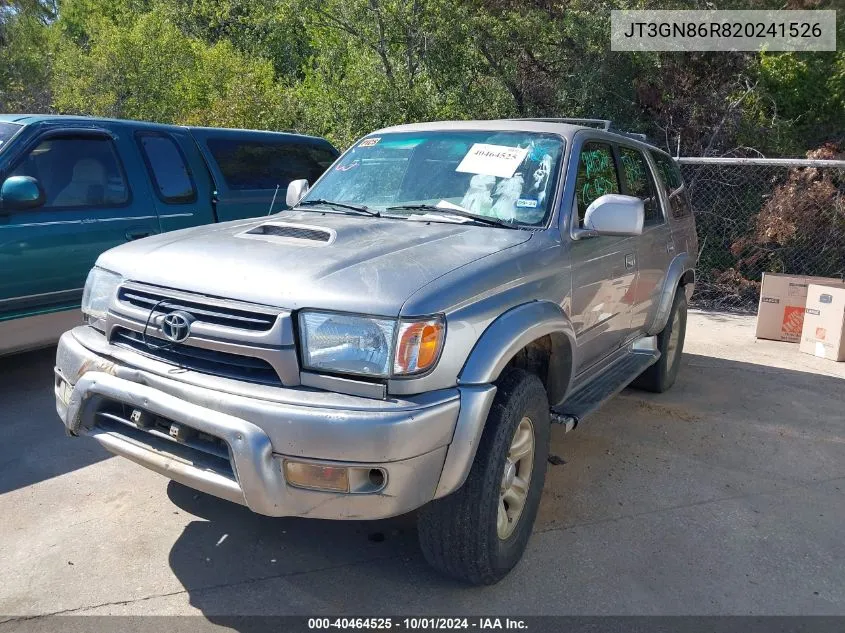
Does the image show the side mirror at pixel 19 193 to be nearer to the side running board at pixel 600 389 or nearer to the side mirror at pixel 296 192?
the side mirror at pixel 296 192

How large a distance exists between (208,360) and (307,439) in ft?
1.87

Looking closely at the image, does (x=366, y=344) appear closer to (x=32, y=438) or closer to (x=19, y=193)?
(x=32, y=438)

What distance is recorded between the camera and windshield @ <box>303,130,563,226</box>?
3.61m

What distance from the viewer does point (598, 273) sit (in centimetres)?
383

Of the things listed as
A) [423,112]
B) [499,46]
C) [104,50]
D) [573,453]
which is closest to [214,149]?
[573,453]

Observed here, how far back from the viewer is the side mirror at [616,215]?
3461 mm

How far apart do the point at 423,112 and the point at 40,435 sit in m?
8.56

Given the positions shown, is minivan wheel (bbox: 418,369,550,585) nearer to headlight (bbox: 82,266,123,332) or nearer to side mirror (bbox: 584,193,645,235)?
side mirror (bbox: 584,193,645,235)

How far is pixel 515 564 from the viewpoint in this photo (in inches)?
122

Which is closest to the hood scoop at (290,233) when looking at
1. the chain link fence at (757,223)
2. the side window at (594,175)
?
the side window at (594,175)

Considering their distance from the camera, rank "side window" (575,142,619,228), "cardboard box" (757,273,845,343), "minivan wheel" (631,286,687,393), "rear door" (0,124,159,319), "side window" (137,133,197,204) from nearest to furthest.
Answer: "side window" (575,142,619,228)
"rear door" (0,124,159,319)
"minivan wheel" (631,286,687,393)
"side window" (137,133,197,204)
"cardboard box" (757,273,845,343)

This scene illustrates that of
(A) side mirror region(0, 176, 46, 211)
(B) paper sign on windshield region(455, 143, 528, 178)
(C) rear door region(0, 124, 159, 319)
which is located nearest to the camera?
(B) paper sign on windshield region(455, 143, 528, 178)

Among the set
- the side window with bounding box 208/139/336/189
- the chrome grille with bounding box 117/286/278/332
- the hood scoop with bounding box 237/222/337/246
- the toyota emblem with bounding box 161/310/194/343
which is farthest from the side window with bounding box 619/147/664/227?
the side window with bounding box 208/139/336/189

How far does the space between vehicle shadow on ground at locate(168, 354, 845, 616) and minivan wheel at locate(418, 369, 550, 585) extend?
0.52 ft
